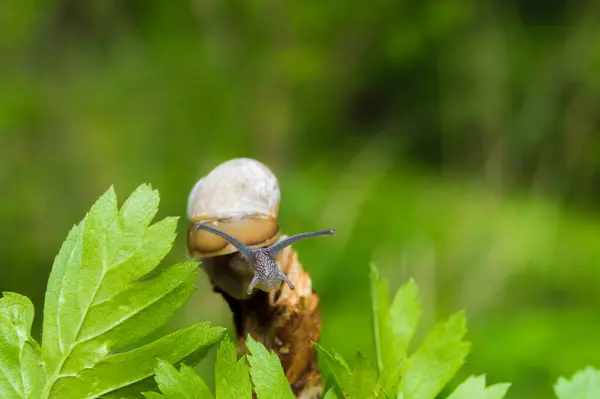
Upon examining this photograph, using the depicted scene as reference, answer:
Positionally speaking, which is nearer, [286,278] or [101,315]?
[101,315]

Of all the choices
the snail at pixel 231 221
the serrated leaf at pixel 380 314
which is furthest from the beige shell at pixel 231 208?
the serrated leaf at pixel 380 314

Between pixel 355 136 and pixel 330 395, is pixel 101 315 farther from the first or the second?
pixel 355 136

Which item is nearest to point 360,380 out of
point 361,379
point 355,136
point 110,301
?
point 361,379

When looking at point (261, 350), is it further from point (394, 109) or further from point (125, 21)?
point (394, 109)

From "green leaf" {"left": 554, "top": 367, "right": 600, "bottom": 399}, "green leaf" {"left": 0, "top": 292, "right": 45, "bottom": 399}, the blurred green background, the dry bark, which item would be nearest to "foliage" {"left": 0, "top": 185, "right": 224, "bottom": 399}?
"green leaf" {"left": 0, "top": 292, "right": 45, "bottom": 399}

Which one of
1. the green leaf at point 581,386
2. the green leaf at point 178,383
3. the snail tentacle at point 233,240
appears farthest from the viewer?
the snail tentacle at point 233,240

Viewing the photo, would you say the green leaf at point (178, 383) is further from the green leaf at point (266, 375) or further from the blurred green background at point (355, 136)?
the blurred green background at point (355, 136)

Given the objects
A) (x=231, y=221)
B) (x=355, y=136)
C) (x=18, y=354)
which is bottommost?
(x=18, y=354)
